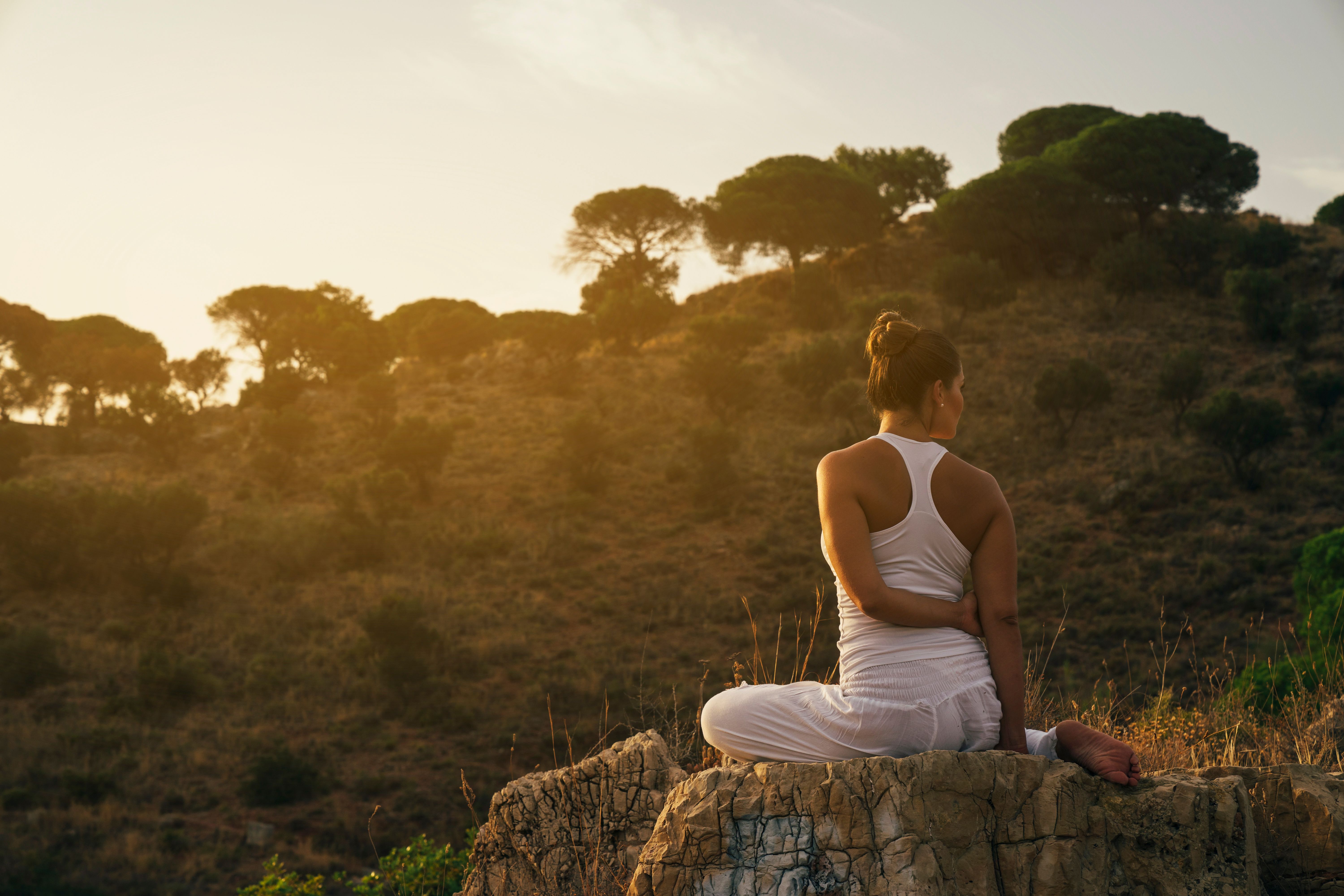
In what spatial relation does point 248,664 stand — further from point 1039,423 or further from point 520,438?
point 1039,423

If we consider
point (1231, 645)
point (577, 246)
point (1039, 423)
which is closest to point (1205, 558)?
point (1231, 645)

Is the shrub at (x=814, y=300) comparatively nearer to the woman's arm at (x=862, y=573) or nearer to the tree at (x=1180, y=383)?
the tree at (x=1180, y=383)

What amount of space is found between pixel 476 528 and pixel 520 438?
19.1 ft

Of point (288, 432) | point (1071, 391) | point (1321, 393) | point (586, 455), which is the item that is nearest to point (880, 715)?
point (586, 455)

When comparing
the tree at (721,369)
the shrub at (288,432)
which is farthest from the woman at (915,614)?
the shrub at (288,432)

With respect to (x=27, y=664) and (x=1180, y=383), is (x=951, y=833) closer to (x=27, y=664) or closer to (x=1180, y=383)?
(x=27, y=664)

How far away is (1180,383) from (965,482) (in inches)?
952

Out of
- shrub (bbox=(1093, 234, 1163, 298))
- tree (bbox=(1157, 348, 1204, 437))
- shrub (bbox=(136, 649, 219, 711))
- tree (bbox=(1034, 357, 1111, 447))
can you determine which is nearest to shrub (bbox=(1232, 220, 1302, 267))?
shrub (bbox=(1093, 234, 1163, 298))

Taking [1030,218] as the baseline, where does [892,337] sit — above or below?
below

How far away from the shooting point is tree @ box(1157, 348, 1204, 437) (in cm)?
2253

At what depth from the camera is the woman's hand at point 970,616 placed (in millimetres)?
2135

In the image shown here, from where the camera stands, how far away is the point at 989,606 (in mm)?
2145

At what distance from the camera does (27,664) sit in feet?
51.3

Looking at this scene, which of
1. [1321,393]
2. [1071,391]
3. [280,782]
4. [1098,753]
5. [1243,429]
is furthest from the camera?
[1071,391]
